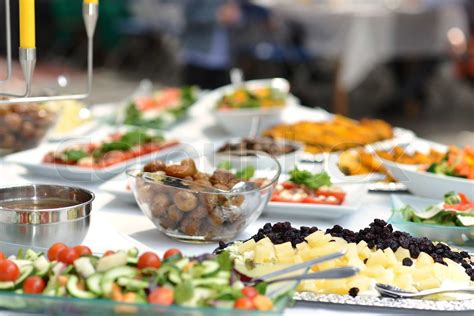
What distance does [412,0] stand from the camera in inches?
242

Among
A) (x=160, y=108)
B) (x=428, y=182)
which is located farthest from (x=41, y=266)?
(x=160, y=108)

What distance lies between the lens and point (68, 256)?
3.60 ft

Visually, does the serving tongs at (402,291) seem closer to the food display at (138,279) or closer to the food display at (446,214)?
the food display at (138,279)

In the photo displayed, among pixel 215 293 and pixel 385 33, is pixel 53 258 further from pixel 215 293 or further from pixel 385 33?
pixel 385 33

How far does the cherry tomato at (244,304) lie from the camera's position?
97 centimetres

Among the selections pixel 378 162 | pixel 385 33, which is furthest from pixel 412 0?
pixel 378 162

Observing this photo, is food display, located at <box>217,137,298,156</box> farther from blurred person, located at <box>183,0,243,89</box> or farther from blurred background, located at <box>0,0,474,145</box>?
blurred person, located at <box>183,0,243,89</box>

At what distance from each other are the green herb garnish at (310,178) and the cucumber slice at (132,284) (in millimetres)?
771

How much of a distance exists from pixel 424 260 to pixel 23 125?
130 centimetres

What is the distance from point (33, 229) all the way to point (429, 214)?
763mm

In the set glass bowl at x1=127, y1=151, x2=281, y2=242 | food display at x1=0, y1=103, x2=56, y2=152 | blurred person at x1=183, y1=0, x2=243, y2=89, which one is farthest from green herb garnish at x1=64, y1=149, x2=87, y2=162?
blurred person at x1=183, y1=0, x2=243, y2=89

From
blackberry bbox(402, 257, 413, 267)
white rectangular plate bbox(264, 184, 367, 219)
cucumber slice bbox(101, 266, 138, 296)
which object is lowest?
white rectangular plate bbox(264, 184, 367, 219)

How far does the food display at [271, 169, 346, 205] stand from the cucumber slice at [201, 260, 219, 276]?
0.63 m

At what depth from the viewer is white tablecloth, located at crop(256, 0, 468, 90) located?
556cm
